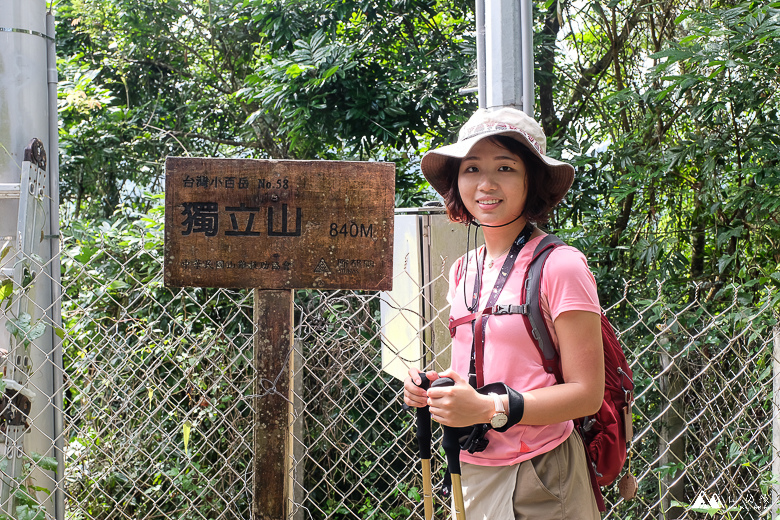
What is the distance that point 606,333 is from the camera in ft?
4.74

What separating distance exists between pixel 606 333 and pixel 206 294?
7.40ft

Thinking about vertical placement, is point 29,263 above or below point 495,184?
below

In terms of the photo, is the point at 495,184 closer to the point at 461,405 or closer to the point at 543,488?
the point at 461,405

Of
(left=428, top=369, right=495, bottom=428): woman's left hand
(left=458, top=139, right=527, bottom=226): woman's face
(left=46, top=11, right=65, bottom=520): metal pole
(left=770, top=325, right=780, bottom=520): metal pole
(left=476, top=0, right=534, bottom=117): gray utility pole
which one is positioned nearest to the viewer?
(left=428, top=369, right=495, bottom=428): woman's left hand

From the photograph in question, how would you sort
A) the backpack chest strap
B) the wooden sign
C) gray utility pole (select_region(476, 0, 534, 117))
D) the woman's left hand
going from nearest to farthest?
the woman's left hand, the backpack chest strap, the wooden sign, gray utility pole (select_region(476, 0, 534, 117))

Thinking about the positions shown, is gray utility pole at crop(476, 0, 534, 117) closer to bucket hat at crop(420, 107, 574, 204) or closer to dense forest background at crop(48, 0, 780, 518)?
bucket hat at crop(420, 107, 574, 204)

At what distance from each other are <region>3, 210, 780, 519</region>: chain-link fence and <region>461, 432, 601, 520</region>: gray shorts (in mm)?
1088

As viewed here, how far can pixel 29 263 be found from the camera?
1907 millimetres

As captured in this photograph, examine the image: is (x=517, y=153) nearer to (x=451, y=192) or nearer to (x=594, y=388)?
(x=451, y=192)

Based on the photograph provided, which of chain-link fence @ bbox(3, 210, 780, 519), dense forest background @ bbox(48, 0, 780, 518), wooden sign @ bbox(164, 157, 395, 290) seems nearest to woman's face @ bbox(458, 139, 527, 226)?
wooden sign @ bbox(164, 157, 395, 290)

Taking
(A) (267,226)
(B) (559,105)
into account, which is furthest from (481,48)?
(B) (559,105)

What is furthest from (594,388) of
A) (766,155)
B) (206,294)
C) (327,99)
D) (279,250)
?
(327,99)

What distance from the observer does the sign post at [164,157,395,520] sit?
1655mm

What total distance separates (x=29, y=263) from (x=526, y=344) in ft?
5.03
